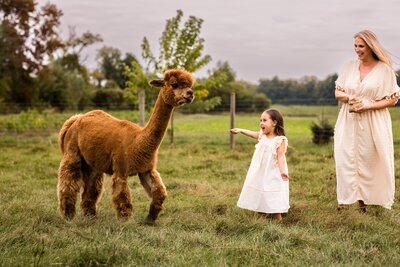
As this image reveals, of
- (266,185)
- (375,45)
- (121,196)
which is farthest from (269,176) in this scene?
(375,45)

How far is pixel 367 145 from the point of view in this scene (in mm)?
6480

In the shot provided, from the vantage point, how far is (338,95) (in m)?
6.62

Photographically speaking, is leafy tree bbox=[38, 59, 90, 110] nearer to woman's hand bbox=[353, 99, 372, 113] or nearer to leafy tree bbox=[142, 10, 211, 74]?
leafy tree bbox=[142, 10, 211, 74]

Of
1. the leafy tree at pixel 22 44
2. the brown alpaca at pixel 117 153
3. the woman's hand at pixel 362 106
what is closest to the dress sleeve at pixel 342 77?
the woman's hand at pixel 362 106

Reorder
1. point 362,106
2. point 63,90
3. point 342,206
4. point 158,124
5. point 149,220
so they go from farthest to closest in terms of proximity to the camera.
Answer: point 63,90
point 342,206
point 362,106
point 149,220
point 158,124

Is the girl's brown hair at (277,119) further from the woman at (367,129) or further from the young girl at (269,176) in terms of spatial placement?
the woman at (367,129)

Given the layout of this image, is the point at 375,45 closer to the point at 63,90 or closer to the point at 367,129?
the point at 367,129

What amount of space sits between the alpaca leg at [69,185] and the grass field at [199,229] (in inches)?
8.2

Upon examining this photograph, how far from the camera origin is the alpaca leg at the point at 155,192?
18.9 ft

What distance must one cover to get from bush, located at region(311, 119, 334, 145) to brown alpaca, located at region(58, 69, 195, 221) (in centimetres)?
1014

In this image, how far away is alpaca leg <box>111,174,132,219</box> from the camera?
5.68 m

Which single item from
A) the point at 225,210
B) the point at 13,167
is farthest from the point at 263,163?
the point at 13,167

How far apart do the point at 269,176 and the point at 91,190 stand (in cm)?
224

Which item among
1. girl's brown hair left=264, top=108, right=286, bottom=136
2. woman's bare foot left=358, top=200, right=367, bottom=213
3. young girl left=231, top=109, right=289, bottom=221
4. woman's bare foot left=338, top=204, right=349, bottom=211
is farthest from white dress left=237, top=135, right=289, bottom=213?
woman's bare foot left=358, top=200, right=367, bottom=213
